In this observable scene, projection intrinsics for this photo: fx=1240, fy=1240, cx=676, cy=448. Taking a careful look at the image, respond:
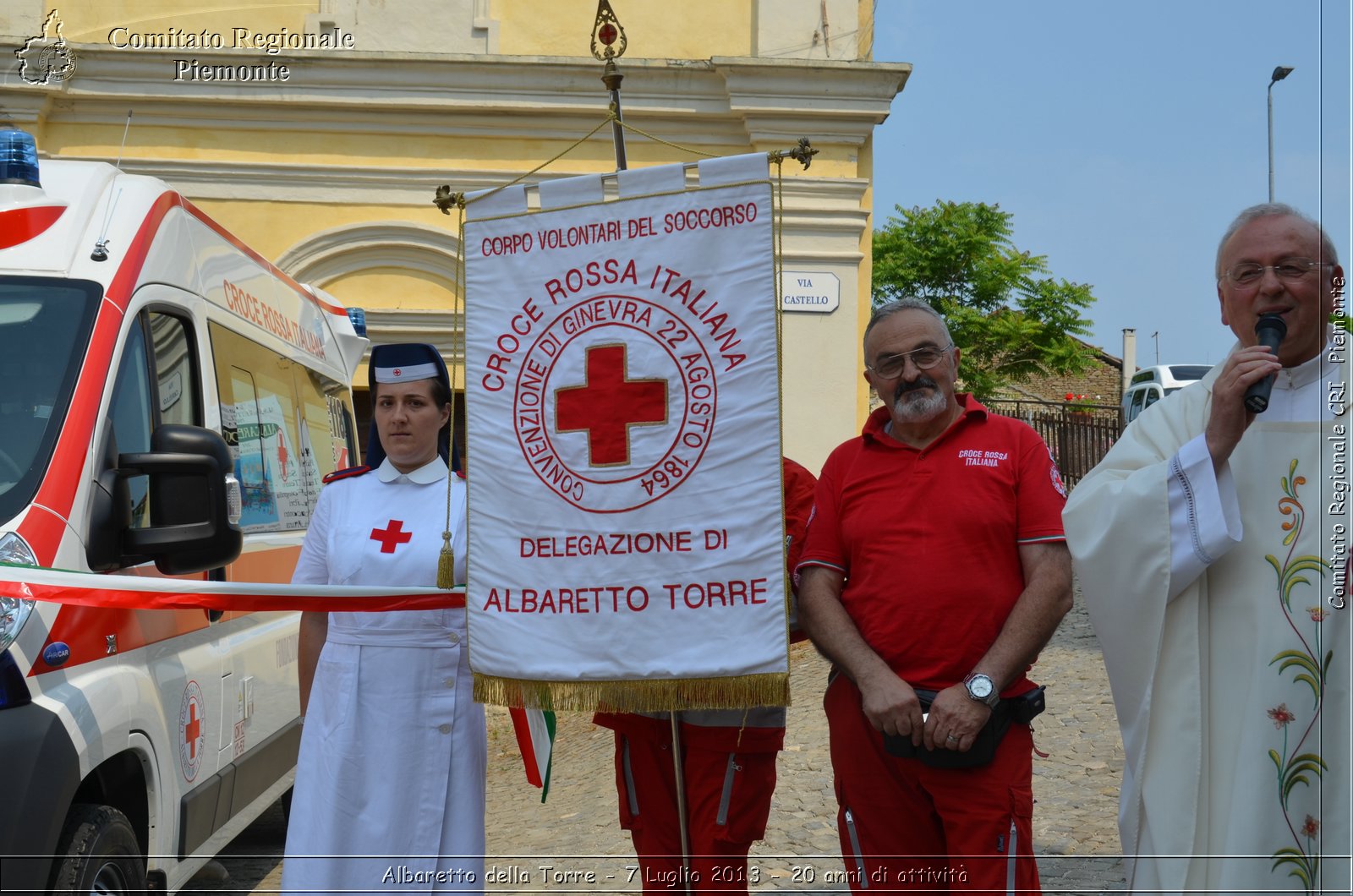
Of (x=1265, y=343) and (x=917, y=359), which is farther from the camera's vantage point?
(x=917, y=359)

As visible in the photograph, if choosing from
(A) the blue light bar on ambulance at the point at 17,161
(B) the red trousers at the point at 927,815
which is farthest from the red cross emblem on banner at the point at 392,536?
(A) the blue light bar on ambulance at the point at 17,161

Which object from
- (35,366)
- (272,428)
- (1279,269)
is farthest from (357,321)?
(1279,269)

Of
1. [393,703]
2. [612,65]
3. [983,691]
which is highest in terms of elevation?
[612,65]

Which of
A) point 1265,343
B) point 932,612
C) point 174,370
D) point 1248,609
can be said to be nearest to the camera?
point 1265,343

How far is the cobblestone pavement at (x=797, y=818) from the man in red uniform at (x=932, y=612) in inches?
70.7

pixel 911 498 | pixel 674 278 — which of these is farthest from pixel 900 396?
pixel 674 278

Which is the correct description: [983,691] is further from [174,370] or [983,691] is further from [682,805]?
[174,370]

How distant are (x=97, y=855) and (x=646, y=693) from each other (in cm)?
160

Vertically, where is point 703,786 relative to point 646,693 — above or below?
below

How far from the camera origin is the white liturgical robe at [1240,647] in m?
2.82

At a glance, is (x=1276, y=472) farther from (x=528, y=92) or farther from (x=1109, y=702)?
(x=528, y=92)

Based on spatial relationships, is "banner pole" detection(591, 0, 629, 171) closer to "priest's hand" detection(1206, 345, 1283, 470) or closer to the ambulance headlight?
"priest's hand" detection(1206, 345, 1283, 470)

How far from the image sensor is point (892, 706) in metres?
3.26

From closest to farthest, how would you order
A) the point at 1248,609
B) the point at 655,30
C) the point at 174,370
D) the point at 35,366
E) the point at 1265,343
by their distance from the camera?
1. the point at 1265,343
2. the point at 1248,609
3. the point at 35,366
4. the point at 174,370
5. the point at 655,30
